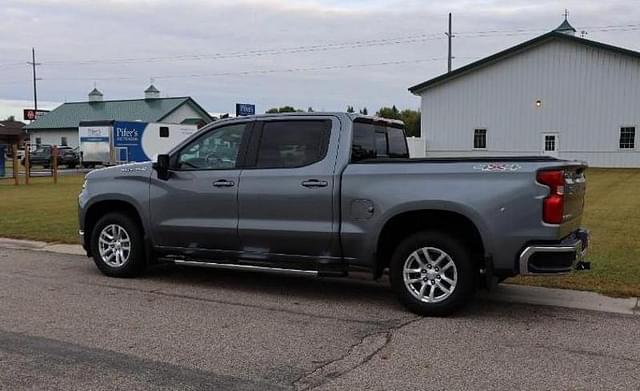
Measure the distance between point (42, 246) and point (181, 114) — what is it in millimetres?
54220

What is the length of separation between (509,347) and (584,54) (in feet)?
118

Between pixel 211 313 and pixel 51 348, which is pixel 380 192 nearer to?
pixel 211 313

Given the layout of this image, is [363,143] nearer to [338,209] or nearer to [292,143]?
[292,143]

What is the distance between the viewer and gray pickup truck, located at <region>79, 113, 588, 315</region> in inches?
232

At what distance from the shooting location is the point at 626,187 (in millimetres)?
21406

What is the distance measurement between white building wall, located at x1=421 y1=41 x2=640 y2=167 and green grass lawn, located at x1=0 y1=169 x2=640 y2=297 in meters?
17.4

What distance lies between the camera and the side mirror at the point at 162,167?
24.7ft

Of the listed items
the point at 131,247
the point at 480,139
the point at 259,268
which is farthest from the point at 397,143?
the point at 480,139

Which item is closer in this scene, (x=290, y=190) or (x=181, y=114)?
(x=290, y=190)

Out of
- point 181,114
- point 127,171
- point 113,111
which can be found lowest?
point 127,171

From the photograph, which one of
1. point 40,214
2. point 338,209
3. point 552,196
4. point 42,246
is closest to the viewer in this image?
point 552,196

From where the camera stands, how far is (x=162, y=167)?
756cm

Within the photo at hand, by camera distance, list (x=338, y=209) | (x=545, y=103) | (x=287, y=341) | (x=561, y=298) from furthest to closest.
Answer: (x=545, y=103) → (x=561, y=298) → (x=338, y=209) → (x=287, y=341)

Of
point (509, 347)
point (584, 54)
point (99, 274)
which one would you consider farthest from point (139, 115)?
point (509, 347)
